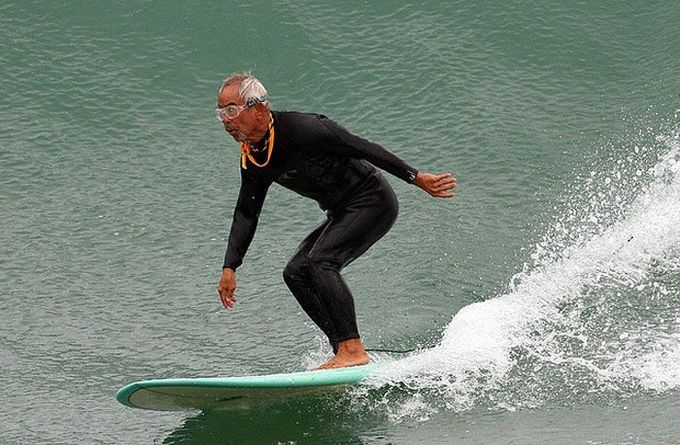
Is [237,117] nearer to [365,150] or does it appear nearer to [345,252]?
[365,150]

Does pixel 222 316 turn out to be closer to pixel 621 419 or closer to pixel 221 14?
pixel 621 419

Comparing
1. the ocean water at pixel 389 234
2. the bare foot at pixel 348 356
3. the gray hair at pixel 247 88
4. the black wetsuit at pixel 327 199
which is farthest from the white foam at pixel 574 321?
the gray hair at pixel 247 88

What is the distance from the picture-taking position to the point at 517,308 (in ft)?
25.1

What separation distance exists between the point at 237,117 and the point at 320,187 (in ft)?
2.13

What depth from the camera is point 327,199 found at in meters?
6.80

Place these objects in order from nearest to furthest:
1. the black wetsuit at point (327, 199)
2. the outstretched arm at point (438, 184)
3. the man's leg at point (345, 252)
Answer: the outstretched arm at point (438, 184)
the black wetsuit at point (327, 199)
the man's leg at point (345, 252)

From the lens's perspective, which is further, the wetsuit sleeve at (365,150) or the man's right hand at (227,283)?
the man's right hand at (227,283)

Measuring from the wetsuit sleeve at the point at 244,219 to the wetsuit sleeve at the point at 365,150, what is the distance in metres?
0.42

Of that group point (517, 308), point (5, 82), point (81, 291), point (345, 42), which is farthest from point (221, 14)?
point (517, 308)

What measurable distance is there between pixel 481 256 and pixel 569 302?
89cm

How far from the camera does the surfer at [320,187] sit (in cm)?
638

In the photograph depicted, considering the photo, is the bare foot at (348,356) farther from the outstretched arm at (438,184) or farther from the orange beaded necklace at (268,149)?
the orange beaded necklace at (268,149)

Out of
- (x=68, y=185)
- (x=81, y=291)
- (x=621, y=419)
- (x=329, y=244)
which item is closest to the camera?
(x=621, y=419)

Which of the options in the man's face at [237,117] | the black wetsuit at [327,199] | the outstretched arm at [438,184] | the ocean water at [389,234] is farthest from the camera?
the ocean water at [389,234]
